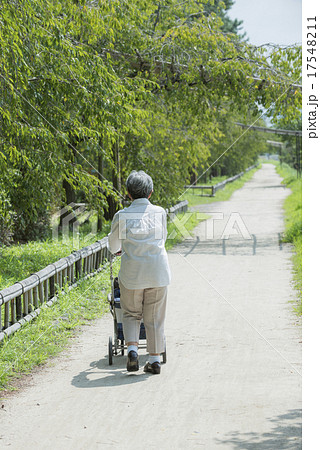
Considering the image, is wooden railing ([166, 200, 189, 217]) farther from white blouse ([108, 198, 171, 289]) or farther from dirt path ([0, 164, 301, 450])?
white blouse ([108, 198, 171, 289])

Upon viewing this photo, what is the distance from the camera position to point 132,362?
5867mm

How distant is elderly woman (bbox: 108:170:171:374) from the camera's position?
5.86 meters

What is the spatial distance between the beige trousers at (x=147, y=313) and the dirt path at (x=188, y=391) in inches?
11.9

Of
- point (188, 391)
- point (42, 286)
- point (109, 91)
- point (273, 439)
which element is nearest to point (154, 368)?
point (188, 391)

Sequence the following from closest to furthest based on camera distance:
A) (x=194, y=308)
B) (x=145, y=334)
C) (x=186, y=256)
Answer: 1. (x=145, y=334)
2. (x=194, y=308)
3. (x=186, y=256)

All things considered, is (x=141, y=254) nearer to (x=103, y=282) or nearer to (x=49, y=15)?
(x=103, y=282)

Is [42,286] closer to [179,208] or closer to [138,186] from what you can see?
[138,186]

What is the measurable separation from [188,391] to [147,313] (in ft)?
2.89

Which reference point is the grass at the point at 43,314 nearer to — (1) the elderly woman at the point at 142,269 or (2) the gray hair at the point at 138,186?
(1) the elderly woman at the point at 142,269

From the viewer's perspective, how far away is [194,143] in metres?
19.2

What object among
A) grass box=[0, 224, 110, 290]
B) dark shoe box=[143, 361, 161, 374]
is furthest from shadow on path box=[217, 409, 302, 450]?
grass box=[0, 224, 110, 290]
